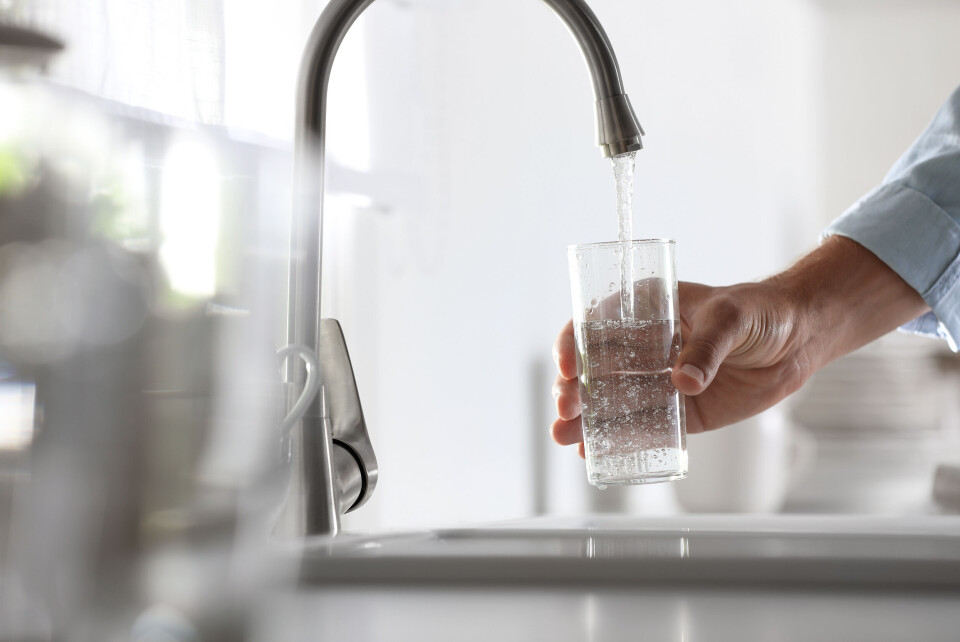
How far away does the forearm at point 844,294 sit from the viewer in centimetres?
104

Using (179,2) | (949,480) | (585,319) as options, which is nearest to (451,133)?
(949,480)

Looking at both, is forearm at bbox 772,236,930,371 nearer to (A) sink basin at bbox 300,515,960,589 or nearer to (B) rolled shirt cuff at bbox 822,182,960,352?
(B) rolled shirt cuff at bbox 822,182,960,352

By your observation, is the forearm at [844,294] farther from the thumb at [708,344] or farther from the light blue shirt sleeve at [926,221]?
the thumb at [708,344]

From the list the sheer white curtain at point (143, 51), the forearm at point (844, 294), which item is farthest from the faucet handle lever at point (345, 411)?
the forearm at point (844, 294)

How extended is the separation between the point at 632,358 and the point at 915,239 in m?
0.53

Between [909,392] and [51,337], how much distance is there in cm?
361

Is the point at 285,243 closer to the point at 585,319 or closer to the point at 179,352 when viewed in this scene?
the point at 179,352

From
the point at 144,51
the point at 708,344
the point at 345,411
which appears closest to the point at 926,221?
the point at 708,344

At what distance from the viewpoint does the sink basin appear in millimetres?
444

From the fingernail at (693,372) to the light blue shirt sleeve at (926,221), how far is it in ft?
1.37

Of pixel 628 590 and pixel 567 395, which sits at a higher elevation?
pixel 567 395

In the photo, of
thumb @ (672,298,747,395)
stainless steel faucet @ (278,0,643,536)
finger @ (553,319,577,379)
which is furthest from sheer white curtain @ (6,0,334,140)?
finger @ (553,319,577,379)

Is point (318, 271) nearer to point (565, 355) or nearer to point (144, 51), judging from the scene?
point (144, 51)

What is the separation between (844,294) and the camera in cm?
105
